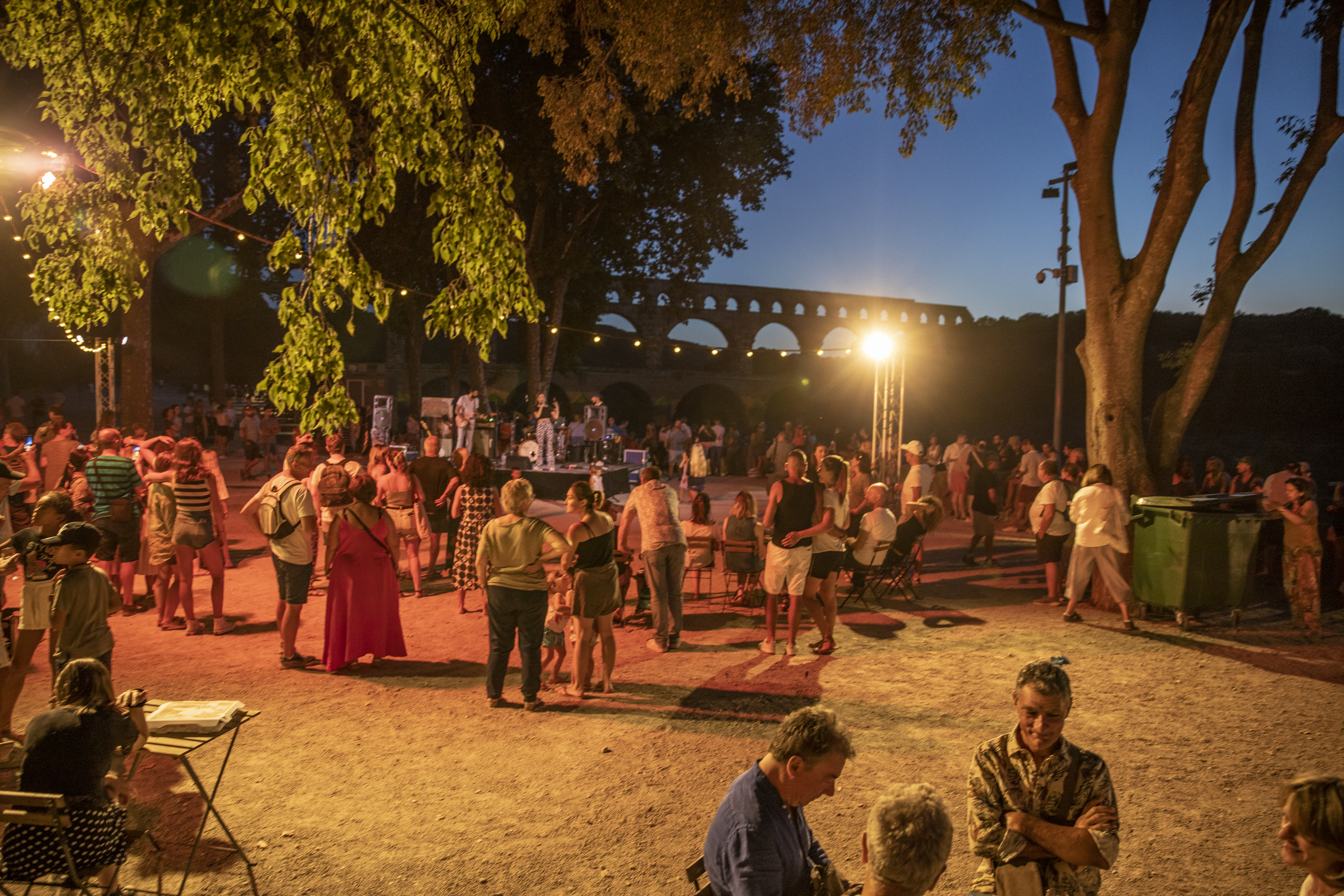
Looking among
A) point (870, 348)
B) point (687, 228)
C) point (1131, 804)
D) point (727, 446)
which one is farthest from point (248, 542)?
point (727, 446)

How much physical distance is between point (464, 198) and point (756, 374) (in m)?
40.1

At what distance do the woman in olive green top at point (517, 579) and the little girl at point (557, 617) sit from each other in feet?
0.44

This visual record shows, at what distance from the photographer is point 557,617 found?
226 inches

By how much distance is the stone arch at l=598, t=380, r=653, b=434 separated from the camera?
43938mm

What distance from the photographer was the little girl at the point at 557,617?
5.50 meters

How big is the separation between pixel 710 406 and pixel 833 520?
130 ft

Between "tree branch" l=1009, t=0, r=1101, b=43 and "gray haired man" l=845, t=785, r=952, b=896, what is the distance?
27.6ft

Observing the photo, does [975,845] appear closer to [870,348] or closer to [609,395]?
[870,348]

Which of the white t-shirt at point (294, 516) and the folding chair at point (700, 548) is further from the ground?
the white t-shirt at point (294, 516)

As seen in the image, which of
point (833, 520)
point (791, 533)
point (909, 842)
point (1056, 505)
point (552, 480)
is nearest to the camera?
point (909, 842)

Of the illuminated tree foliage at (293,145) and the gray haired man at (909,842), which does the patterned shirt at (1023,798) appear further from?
the illuminated tree foliage at (293,145)

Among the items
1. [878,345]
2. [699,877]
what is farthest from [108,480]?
[878,345]

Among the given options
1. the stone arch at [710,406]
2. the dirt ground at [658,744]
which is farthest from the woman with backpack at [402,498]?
the stone arch at [710,406]

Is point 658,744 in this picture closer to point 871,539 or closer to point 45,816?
point 45,816
